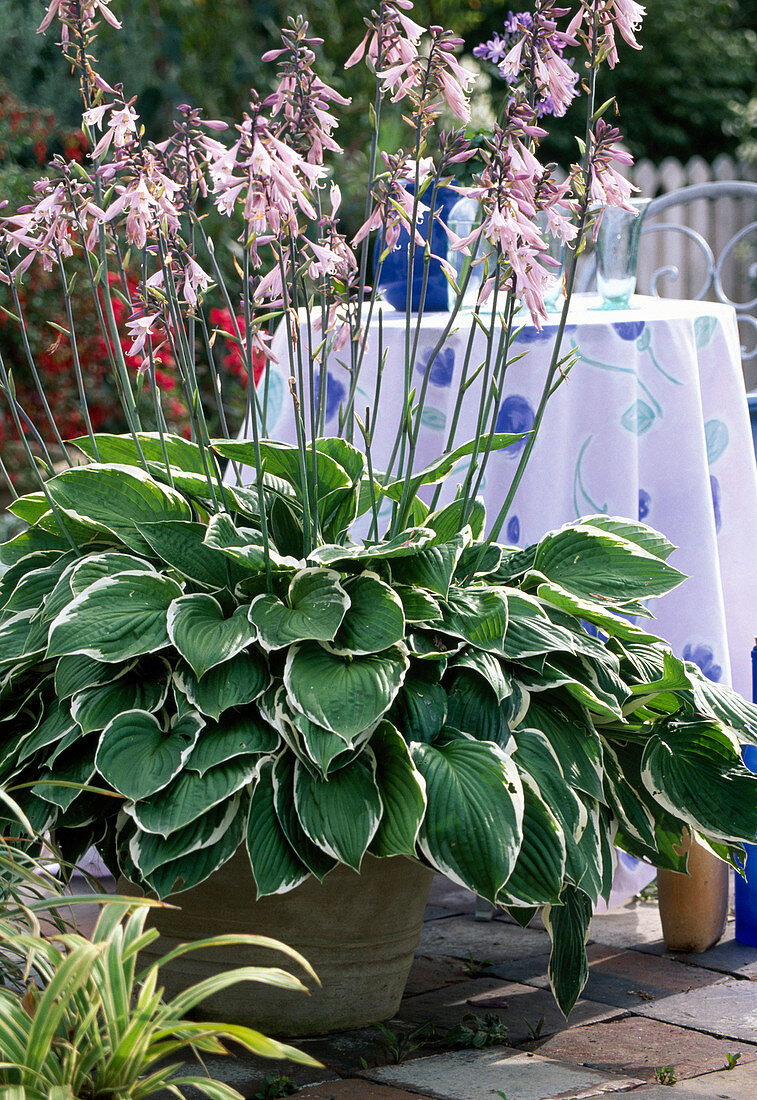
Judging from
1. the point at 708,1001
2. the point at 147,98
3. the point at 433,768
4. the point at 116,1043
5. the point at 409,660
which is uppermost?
the point at 147,98

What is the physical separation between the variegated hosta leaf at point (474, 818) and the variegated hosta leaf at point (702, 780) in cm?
30

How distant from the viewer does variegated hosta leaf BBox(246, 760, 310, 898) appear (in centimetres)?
153

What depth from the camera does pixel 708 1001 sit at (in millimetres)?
1891

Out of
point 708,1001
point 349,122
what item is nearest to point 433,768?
point 708,1001

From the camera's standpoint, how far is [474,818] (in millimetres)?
1515

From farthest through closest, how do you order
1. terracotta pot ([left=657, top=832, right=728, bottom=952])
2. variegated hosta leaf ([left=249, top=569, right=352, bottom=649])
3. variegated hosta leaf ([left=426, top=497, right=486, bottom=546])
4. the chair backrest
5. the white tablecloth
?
the chair backrest < the white tablecloth < terracotta pot ([left=657, top=832, right=728, bottom=952]) < variegated hosta leaf ([left=426, top=497, right=486, bottom=546]) < variegated hosta leaf ([left=249, top=569, right=352, bottom=649])

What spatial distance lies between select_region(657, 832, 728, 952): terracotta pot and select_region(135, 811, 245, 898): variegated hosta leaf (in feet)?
2.76

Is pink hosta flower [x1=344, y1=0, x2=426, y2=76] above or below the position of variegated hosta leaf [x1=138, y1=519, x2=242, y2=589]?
above

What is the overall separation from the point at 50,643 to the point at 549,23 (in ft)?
3.10

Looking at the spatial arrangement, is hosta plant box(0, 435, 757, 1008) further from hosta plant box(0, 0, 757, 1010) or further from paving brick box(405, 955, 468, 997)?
paving brick box(405, 955, 468, 997)

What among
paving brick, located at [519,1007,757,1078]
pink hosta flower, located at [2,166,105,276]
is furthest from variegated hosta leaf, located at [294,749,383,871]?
pink hosta flower, located at [2,166,105,276]

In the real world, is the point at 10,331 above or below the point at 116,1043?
above

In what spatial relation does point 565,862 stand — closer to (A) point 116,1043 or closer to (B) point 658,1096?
(B) point 658,1096

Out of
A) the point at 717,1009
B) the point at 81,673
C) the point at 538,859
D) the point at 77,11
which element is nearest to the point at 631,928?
the point at 717,1009
